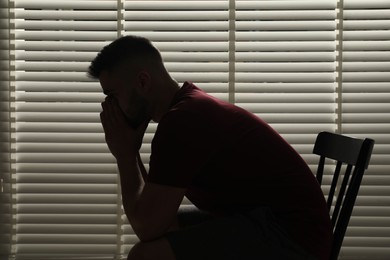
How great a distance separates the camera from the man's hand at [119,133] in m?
1.95

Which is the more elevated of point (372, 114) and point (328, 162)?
point (372, 114)

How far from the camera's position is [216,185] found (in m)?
1.80

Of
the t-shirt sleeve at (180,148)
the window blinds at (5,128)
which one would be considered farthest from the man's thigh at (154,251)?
the window blinds at (5,128)

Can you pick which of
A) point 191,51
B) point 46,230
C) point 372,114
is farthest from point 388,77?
point 46,230

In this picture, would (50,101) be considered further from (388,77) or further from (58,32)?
(388,77)

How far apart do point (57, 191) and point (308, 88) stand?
1228 mm

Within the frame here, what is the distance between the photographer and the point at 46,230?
8.89ft

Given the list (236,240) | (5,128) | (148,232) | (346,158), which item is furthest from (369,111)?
(5,128)

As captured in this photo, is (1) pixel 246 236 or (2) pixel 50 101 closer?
(1) pixel 246 236

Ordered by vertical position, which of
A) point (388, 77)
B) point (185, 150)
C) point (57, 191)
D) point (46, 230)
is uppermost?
point (388, 77)

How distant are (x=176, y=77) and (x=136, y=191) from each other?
3.13 ft

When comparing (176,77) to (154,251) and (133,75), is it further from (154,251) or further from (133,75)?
(154,251)

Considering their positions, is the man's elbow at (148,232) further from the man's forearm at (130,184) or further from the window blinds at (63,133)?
the window blinds at (63,133)

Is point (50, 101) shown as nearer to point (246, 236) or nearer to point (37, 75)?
point (37, 75)
